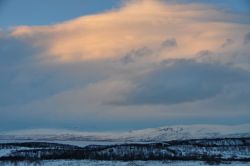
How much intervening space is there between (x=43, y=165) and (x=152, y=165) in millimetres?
32314

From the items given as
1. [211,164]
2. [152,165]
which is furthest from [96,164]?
[211,164]

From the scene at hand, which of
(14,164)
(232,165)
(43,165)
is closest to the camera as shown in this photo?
(232,165)

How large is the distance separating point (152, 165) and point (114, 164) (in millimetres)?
15320

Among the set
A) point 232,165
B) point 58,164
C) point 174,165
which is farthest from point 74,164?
point 232,165

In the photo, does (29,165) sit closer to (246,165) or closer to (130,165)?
(130,165)

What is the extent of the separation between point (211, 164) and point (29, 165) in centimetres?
5335

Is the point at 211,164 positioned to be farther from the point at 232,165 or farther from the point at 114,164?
the point at 114,164

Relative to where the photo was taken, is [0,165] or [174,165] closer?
[174,165]

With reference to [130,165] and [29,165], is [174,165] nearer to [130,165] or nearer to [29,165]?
[130,165]

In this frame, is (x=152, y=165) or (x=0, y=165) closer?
(x=152, y=165)

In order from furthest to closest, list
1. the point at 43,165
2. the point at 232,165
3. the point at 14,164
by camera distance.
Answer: the point at 14,164, the point at 43,165, the point at 232,165

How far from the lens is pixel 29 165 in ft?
560

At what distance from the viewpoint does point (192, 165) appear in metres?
158

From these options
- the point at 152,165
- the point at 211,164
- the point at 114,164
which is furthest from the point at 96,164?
the point at 211,164
